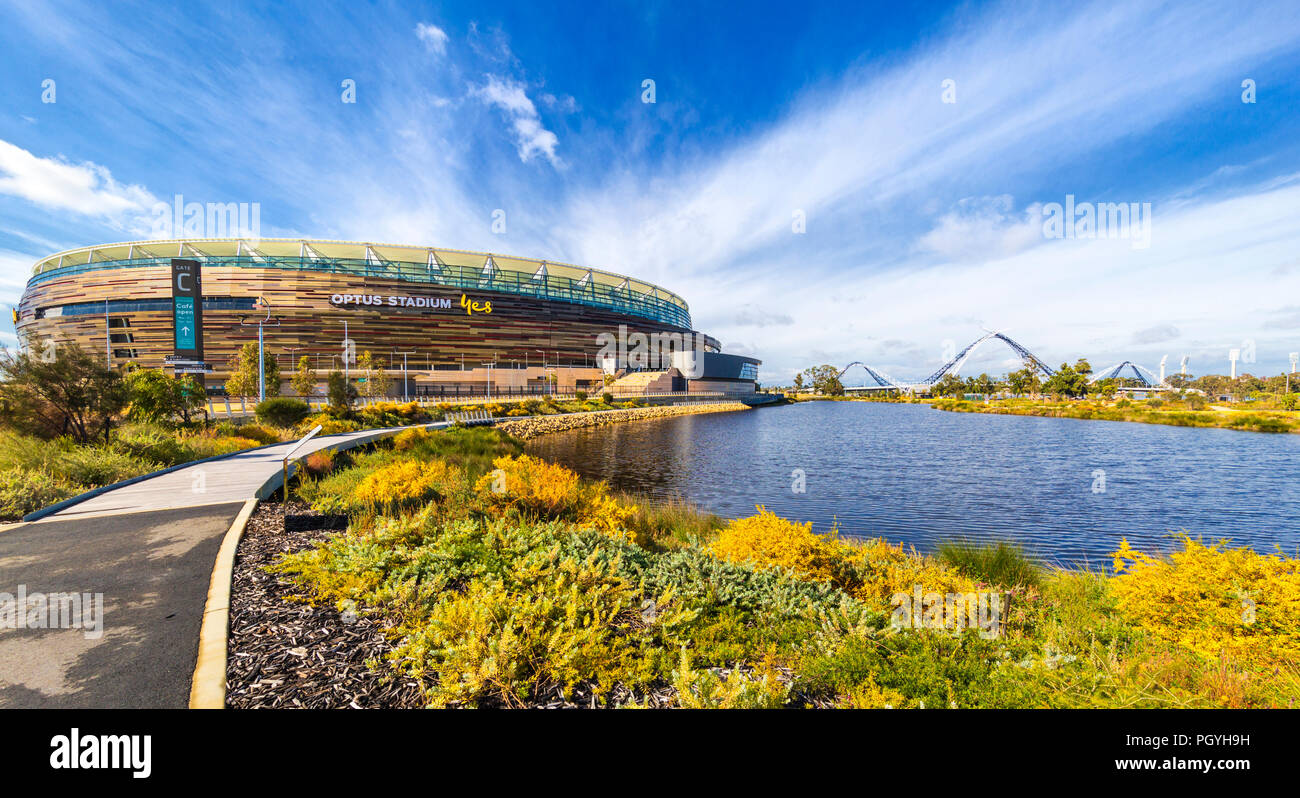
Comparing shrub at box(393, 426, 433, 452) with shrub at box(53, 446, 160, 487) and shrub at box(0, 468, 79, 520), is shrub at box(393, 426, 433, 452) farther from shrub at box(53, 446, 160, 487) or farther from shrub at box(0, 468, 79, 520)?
shrub at box(0, 468, 79, 520)

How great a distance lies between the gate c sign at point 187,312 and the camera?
36.8 metres

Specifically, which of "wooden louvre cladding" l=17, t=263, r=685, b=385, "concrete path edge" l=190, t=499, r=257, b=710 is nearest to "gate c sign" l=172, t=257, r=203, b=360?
"wooden louvre cladding" l=17, t=263, r=685, b=385

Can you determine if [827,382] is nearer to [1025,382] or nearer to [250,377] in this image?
[1025,382]

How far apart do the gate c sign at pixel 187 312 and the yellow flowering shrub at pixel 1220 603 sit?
174 feet

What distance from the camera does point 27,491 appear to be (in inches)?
343

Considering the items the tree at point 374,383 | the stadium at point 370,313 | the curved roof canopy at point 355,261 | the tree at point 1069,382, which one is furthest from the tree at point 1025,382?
the tree at point 374,383

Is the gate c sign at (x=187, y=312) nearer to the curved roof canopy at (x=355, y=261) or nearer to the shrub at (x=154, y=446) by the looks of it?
the shrub at (x=154, y=446)

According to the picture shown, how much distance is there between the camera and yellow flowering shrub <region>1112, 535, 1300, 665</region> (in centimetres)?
446

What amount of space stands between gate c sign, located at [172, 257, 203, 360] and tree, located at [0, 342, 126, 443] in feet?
101

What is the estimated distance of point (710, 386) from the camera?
97.1m
